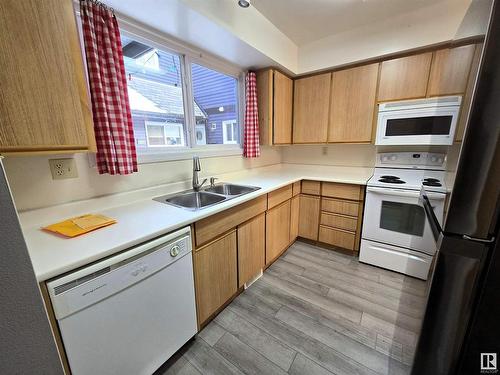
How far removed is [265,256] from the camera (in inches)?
81.3

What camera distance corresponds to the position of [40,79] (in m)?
0.83

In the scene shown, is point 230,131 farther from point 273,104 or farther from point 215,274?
point 215,274

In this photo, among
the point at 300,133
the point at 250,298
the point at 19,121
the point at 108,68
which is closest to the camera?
the point at 19,121

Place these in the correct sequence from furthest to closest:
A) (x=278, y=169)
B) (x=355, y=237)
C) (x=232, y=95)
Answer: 1. (x=278, y=169)
2. (x=232, y=95)
3. (x=355, y=237)

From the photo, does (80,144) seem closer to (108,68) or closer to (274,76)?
(108,68)

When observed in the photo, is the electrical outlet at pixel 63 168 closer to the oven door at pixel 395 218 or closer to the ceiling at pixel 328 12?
the ceiling at pixel 328 12

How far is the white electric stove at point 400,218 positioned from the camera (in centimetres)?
192

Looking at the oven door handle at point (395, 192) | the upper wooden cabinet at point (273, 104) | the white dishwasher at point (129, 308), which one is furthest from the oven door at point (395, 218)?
the white dishwasher at point (129, 308)

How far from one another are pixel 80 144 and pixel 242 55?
1.72m

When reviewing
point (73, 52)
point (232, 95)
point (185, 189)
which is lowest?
point (185, 189)

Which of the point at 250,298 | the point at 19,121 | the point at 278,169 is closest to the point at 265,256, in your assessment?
the point at 250,298

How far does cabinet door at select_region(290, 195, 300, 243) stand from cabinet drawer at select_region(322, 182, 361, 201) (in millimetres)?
341

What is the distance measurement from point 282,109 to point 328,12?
1.02 m

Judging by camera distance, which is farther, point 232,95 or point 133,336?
point 232,95
